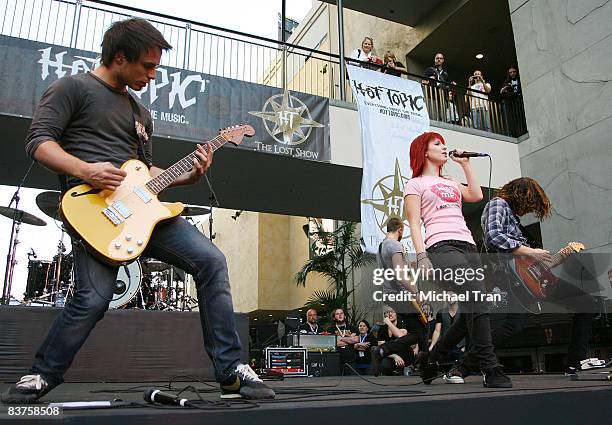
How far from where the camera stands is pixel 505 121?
11.2 metres

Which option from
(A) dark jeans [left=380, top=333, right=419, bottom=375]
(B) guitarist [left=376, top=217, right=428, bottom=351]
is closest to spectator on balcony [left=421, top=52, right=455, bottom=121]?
(A) dark jeans [left=380, top=333, right=419, bottom=375]

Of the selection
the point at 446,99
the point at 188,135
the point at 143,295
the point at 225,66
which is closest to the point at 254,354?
the point at 143,295

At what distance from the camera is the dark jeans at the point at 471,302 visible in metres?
2.74

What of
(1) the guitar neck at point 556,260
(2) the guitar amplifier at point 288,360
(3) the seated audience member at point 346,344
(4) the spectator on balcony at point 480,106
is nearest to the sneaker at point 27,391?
(1) the guitar neck at point 556,260

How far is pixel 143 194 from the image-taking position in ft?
6.84

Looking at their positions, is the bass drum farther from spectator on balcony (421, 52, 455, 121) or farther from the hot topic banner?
spectator on balcony (421, 52, 455, 121)

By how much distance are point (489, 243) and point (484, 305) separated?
0.57 m

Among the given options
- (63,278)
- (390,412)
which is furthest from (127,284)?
(390,412)

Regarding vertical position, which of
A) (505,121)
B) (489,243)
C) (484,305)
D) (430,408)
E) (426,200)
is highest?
(505,121)

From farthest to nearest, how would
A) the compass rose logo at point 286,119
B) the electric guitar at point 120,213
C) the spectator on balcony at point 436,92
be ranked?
the spectator on balcony at point 436,92, the compass rose logo at point 286,119, the electric guitar at point 120,213

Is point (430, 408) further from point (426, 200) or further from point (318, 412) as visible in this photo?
point (426, 200)

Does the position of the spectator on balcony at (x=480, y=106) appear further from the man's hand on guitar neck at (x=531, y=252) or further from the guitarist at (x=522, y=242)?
the man's hand on guitar neck at (x=531, y=252)

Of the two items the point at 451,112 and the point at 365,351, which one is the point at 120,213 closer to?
the point at 365,351

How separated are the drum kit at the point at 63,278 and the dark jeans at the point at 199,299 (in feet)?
14.3
